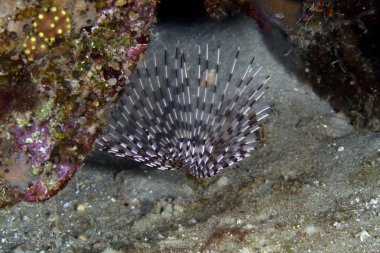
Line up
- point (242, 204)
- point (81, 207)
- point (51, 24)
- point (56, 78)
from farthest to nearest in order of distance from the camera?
point (81, 207)
point (242, 204)
point (56, 78)
point (51, 24)

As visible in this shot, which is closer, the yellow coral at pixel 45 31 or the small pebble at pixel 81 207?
the yellow coral at pixel 45 31

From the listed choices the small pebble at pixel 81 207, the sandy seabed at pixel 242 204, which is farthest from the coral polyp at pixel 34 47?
the small pebble at pixel 81 207

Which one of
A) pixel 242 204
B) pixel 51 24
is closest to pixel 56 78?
pixel 51 24

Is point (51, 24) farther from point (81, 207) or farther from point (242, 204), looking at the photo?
point (242, 204)

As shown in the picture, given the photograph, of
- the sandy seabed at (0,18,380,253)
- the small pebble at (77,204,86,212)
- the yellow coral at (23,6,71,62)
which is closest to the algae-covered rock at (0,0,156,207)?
the yellow coral at (23,6,71,62)

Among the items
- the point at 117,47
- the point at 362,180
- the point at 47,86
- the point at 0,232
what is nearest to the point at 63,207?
the point at 0,232

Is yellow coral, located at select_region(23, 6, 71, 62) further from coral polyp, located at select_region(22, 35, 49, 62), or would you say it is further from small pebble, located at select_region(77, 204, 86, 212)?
small pebble, located at select_region(77, 204, 86, 212)

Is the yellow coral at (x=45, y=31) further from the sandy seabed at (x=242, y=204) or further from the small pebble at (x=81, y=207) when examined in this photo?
the small pebble at (x=81, y=207)

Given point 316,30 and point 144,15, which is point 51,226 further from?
point 316,30

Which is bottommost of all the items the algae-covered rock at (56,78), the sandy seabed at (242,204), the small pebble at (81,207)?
the small pebble at (81,207)

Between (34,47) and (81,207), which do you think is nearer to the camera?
(34,47)

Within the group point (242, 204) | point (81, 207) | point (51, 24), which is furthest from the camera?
point (81, 207)
